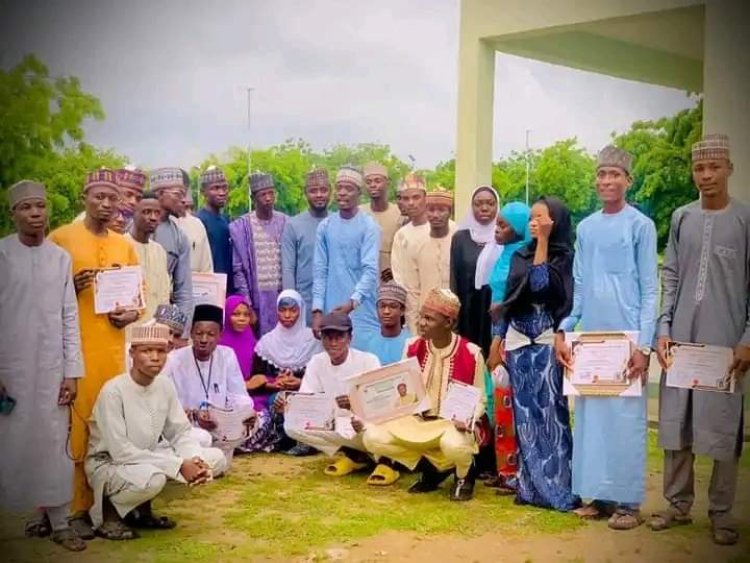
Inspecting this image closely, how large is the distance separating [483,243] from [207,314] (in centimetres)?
168

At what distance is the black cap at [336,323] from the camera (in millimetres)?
5758

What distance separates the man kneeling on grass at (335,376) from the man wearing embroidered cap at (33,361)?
1857mm

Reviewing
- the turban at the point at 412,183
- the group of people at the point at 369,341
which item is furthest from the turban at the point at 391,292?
the turban at the point at 412,183

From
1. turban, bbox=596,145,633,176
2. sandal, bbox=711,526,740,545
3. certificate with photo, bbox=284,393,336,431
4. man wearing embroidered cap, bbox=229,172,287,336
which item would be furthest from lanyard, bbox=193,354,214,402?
sandal, bbox=711,526,740,545

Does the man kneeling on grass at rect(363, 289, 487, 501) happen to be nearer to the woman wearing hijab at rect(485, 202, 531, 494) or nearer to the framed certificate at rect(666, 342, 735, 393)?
the woman wearing hijab at rect(485, 202, 531, 494)

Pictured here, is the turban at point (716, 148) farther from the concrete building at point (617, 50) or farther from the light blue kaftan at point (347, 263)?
the light blue kaftan at point (347, 263)

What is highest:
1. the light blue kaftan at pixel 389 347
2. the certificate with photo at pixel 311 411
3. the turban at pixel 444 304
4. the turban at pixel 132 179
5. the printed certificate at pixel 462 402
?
the turban at pixel 132 179

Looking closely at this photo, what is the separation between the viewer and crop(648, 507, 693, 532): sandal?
445cm

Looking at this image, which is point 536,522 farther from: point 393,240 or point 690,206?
point 393,240

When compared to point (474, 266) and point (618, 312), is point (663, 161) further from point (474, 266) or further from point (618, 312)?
point (618, 312)

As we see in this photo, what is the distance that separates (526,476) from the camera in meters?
4.95

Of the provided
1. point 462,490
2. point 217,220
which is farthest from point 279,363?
point 462,490

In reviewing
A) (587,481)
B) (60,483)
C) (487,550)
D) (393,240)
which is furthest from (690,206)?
(60,483)

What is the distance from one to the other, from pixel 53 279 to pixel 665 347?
104 inches
